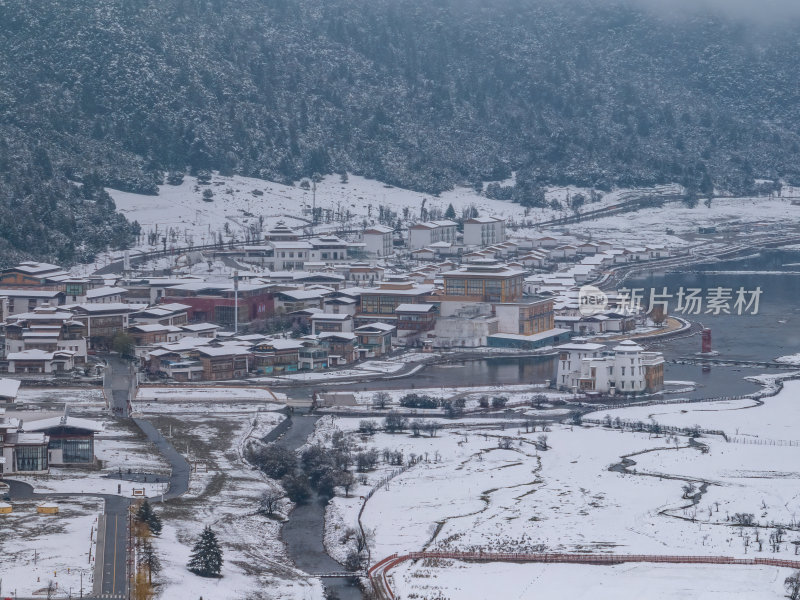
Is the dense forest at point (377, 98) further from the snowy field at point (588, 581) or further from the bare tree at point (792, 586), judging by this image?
the bare tree at point (792, 586)

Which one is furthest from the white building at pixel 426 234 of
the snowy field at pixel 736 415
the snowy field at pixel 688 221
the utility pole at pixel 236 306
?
the snowy field at pixel 736 415

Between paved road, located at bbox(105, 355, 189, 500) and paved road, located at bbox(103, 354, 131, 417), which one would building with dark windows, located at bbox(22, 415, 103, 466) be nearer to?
paved road, located at bbox(105, 355, 189, 500)

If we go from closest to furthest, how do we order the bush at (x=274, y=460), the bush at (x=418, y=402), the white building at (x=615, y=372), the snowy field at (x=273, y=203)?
the bush at (x=274, y=460) < the bush at (x=418, y=402) < the white building at (x=615, y=372) < the snowy field at (x=273, y=203)

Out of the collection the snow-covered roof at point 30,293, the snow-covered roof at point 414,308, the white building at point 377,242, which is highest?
the white building at point 377,242

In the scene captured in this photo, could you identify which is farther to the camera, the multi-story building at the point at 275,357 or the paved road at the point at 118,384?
the multi-story building at the point at 275,357

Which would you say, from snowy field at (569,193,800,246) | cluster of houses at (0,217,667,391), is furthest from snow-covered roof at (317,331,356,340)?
snowy field at (569,193,800,246)

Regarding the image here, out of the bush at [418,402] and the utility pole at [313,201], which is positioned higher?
the utility pole at [313,201]

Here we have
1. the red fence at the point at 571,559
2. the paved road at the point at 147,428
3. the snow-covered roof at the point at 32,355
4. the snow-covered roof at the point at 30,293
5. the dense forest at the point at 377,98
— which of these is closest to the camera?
the red fence at the point at 571,559
